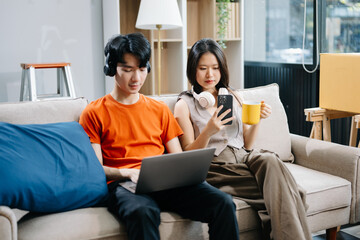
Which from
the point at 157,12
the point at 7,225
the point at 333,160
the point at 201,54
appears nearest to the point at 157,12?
the point at 157,12

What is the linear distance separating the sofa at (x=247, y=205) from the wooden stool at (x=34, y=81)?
1515 millimetres

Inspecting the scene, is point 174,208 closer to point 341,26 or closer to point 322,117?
point 322,117

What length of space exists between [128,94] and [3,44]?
2.22m

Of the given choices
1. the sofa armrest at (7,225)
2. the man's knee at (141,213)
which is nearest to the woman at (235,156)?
the man's knee at (141,213)

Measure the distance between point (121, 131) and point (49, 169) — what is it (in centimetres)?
37

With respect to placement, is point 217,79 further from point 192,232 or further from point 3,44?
point 3,44

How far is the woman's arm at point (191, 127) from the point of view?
193 centimetres

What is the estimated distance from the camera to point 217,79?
2.15 m

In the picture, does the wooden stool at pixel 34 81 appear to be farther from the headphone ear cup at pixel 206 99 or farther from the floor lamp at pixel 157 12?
the headphone ear cup at pixel 206 99

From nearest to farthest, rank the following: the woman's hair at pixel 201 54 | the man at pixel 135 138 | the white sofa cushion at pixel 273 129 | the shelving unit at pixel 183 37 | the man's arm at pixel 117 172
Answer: the man at pixel 135 138, the man's arm at pixel 117 172, the woman's hair at pixel 201 54, the white sofa cushion at pixel 273 129, the shelving unit at pixel 183 37

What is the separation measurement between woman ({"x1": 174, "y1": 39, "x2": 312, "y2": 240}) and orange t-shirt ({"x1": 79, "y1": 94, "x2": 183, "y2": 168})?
0.20 meters

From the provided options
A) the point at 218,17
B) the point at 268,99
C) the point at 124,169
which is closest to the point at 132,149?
the point at 124,169

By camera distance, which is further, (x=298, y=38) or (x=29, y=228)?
(x=298, y=38)

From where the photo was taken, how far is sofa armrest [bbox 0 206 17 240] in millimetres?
1397
